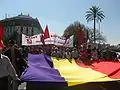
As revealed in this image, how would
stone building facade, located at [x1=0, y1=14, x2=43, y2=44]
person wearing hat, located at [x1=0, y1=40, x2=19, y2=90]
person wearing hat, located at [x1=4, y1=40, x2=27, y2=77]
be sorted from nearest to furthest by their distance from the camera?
person wearing hat, located at [x1=0, y1=40, x2=19, y2=90], person wearing hat, located at [x1=4, y1=40, x2=27, y2=77], stone building facade, located at [x1=0, y1=14, x2=43, y2=44]

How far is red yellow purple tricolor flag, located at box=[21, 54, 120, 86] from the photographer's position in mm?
9000

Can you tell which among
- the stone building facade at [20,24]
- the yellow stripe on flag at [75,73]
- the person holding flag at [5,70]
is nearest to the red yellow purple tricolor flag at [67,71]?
the yellow stripe on flag at [75,73]

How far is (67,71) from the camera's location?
10188 millimetres

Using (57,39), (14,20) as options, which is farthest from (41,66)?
(14,20)

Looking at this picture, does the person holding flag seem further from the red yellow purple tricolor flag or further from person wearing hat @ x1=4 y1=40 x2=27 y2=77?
person wearing hat @ x1=4 y1=40 x2=27 y2=77

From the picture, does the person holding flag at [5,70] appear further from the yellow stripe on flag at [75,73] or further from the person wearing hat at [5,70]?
the yellow stripe on flag at [75,73]

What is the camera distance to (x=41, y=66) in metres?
10.5

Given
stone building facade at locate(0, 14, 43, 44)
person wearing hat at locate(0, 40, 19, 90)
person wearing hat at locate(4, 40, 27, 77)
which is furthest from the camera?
stone building facade at locate(0, 14, 43, 44)

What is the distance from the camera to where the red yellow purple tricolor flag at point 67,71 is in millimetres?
9000

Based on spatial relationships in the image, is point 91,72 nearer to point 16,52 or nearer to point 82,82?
point 82,82

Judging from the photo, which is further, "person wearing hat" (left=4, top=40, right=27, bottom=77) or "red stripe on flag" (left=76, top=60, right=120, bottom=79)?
"person wearing hat" (left=4, top=40, right=27, bottom=77)

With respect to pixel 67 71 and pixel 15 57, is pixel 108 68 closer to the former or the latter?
pixel 67 71

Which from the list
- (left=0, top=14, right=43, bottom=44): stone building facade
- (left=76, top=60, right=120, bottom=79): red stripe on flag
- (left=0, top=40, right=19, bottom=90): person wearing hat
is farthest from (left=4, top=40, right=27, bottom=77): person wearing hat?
(left=0, top=14, right=43, bottom=44): stone building facade

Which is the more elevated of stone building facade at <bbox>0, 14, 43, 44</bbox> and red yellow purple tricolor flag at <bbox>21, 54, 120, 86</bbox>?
stone building facade at <bbox>0, 14, 43, 44</bbox>
